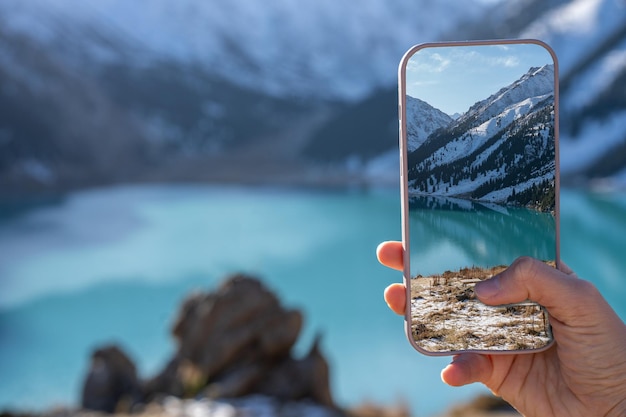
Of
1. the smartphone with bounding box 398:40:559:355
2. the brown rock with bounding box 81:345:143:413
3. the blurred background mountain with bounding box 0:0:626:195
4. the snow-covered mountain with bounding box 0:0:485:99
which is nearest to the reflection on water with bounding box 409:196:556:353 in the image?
the smartphone with bounding box 398:40:559:355

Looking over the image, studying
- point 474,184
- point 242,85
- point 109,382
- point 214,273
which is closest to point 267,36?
point 242,85

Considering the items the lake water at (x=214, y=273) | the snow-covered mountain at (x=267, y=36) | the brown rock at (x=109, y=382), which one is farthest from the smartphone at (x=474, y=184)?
the snow-covered mountain at (x=267, y=36)

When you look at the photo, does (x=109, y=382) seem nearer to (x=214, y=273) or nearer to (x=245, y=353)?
(x=245, y=353)

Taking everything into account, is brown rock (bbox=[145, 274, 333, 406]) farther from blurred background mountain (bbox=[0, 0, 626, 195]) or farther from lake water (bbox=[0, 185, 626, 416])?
blurred background mountain (bbox=[0, 0, 626, 195])

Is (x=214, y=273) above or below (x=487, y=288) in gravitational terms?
above

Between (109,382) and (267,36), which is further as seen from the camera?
(267,36)

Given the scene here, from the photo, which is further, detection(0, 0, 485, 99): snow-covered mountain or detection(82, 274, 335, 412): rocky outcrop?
detection(0, 0, 485, 99): snow-covered mountain

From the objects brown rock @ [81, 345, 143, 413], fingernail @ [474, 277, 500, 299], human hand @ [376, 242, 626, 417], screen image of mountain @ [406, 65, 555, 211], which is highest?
screen image of mountain @ [406, 65, 555, 211]

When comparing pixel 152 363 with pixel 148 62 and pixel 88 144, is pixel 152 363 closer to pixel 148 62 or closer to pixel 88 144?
pixel 88 144
